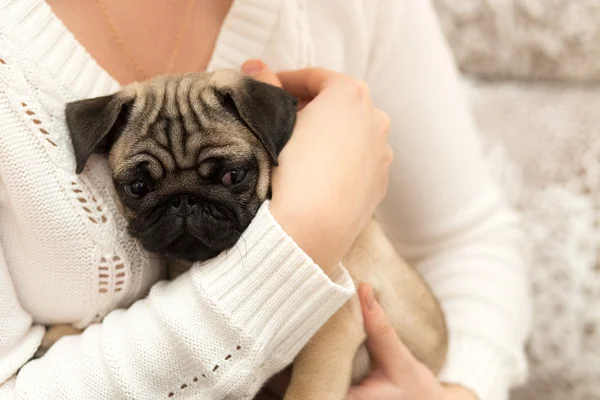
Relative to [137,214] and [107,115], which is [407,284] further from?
[107,115]

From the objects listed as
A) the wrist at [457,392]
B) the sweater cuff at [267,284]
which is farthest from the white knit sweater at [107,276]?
the wrist at [457,392]

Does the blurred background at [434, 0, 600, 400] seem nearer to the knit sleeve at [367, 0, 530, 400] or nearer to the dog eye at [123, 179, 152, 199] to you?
the knit sleeve at [367, 0, 530, 400]

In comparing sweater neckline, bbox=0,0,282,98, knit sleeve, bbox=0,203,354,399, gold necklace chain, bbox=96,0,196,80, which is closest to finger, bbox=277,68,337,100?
sweater neckline, bbox=0,0,282,98

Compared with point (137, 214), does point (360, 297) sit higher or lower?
lower

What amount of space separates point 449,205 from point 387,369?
57 cm

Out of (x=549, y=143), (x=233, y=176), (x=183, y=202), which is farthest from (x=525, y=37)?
(x=183, y=202)

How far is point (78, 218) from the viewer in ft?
3.57

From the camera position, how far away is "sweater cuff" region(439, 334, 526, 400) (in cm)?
153

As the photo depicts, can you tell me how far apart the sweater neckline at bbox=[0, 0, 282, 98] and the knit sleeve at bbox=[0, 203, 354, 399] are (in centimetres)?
43

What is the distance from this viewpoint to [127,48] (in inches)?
55.1

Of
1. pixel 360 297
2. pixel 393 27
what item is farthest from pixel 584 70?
pixel 360 297

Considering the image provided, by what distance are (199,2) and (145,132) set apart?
44cm

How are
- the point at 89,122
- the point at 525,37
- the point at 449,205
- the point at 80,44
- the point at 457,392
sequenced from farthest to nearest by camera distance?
the point at 525,37, the point at 449,205, the point at 457,392, the point at 80,44, the point at 89,122

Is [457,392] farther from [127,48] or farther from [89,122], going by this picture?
[127,48]
